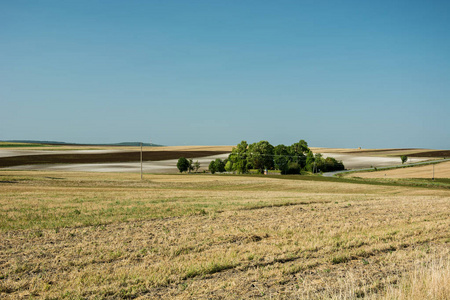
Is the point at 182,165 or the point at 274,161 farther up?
the point at 274,161

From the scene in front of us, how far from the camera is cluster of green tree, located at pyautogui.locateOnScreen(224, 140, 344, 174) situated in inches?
4363

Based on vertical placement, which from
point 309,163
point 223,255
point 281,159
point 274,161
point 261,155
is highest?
point 261,155

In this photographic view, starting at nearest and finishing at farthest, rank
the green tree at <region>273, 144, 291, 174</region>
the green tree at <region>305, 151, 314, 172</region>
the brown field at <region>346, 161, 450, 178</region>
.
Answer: the brown field at <region>346, 161, 450, 178</region> → the green tree at <region>273, 144, 291, 174</region> → the green tree at <region>305, 151, 314, 172</region>

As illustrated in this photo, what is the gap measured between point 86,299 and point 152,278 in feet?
6.12

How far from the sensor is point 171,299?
8.58m

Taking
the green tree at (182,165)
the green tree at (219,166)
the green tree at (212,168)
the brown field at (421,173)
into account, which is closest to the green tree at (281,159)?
the green tree at (219,166)

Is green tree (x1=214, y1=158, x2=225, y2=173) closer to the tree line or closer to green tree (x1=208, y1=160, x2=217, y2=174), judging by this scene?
the tree line

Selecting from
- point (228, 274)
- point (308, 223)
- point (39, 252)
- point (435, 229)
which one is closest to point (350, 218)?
point (308, 223)

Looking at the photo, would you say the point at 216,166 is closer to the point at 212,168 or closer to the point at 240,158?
the point at 212,168

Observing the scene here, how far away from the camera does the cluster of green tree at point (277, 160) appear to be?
4363 inches

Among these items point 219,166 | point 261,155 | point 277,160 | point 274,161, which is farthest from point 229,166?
point 277,160

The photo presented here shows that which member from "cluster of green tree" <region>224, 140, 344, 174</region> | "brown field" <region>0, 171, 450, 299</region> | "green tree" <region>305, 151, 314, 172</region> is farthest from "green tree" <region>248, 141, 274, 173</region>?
"brown field" <region>0, 171, 450, 299</region>

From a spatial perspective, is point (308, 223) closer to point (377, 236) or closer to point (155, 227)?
point (377, 236)

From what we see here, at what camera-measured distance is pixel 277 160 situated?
115 meters
